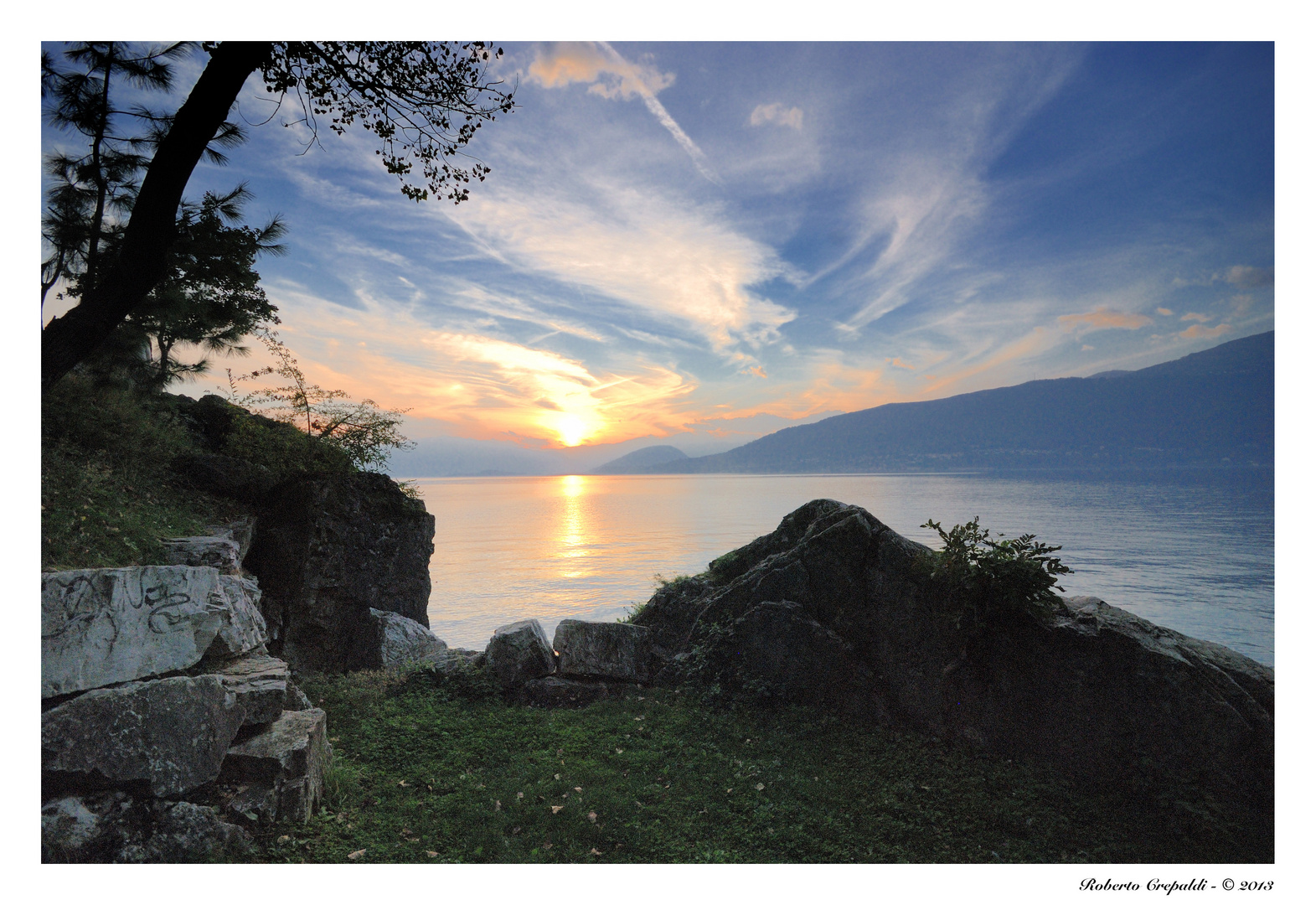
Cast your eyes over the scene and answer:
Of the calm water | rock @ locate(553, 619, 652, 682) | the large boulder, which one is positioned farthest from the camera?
the calm water

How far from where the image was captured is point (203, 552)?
690 centimetres

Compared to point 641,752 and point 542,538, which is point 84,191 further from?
point 542,538

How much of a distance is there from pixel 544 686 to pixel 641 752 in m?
2.35

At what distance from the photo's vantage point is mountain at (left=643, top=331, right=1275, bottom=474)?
3138 cm

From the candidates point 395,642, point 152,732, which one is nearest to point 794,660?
point 152,732

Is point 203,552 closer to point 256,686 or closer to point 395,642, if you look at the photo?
point 256,686

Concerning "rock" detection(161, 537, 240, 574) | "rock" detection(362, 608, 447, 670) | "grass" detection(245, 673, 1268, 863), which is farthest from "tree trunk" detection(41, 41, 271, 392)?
"rock" detection(362, 608, 447, 670)

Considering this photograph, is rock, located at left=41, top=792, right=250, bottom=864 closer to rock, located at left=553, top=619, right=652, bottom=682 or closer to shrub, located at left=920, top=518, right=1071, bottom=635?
rock, located at left=553, top=619, right=652, bottom=682

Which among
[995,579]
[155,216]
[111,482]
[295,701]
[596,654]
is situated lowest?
[596,654]

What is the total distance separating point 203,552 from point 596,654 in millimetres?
5653

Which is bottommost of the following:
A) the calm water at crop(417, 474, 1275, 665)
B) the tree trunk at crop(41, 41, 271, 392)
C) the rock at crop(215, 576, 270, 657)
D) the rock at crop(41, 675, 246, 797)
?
the calm water at crop(417, 474, 1275, 665)

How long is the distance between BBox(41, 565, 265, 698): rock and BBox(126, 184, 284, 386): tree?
463 cm

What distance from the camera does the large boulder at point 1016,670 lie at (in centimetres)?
539

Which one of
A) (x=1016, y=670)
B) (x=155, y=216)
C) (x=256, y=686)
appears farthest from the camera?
(x=1016, y=670)
